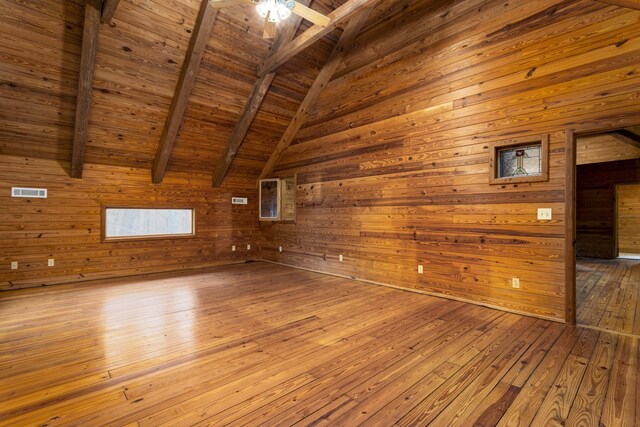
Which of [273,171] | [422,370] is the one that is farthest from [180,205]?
[422,370]

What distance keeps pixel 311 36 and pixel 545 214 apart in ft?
11.9

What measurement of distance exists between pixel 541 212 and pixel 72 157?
21.9 feet

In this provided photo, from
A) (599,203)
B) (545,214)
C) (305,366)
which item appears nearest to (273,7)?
(305,366)

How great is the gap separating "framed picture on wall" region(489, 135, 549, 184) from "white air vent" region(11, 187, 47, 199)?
6687mm

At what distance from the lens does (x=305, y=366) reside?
7.32 ft

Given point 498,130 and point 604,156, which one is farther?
point 604,156

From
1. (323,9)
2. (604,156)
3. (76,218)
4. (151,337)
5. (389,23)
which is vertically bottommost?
(151,337)

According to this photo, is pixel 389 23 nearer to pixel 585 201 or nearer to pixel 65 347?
pixel 65 347

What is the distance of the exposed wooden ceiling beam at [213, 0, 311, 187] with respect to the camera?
4621 mm

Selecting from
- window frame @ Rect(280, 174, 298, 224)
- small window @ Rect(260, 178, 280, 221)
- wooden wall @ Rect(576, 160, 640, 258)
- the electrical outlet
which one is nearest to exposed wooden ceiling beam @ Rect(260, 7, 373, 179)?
small window @ Rect(260, 178, 280, 221)

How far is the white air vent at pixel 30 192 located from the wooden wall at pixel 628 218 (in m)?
13.0

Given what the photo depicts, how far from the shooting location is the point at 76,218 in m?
5.09

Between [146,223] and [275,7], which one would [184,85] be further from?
[146,223]

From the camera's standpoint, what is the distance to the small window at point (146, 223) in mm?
5551
